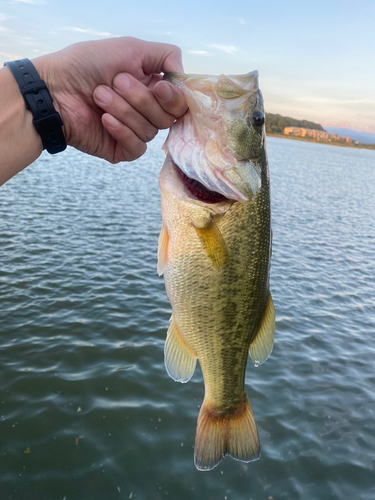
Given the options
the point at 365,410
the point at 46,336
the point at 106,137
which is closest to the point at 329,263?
the point at 365,410

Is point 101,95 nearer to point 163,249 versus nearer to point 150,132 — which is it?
point 150,132

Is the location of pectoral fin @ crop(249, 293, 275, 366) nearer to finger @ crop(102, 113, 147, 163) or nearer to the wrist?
finger @ crop(102, 113, 147, 163)

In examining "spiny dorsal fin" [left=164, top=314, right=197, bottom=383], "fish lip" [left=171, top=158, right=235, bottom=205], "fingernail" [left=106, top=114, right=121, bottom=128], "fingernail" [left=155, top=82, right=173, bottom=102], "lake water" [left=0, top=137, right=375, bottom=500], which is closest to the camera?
"fingernail" [left=155, top=82, right=173, bottom=102]

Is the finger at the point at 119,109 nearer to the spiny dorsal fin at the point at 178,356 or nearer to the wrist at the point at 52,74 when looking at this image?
the wrist at the point at 52,74

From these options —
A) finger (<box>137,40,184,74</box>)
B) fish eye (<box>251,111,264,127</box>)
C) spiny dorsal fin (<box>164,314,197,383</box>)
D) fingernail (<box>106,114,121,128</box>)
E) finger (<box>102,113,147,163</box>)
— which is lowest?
spiny dorsal fin (<box>164,314,197,383</box>)

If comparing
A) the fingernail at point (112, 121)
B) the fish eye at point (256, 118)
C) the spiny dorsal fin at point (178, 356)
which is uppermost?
the fish eye at point (256, 118)

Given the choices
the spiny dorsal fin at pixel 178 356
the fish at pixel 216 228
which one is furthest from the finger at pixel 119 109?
the spiny dorsal fin at pixel 178 356

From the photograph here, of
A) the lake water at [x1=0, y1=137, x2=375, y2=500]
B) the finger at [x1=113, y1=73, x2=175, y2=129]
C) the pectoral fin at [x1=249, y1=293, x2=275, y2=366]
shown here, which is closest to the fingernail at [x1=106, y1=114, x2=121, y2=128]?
the finger at [x1=113, y1=73, x2=175, y2=129]

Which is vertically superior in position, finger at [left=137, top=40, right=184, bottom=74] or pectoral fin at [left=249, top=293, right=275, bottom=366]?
finger at [left=137, top=40, right=184, bottom=74]
